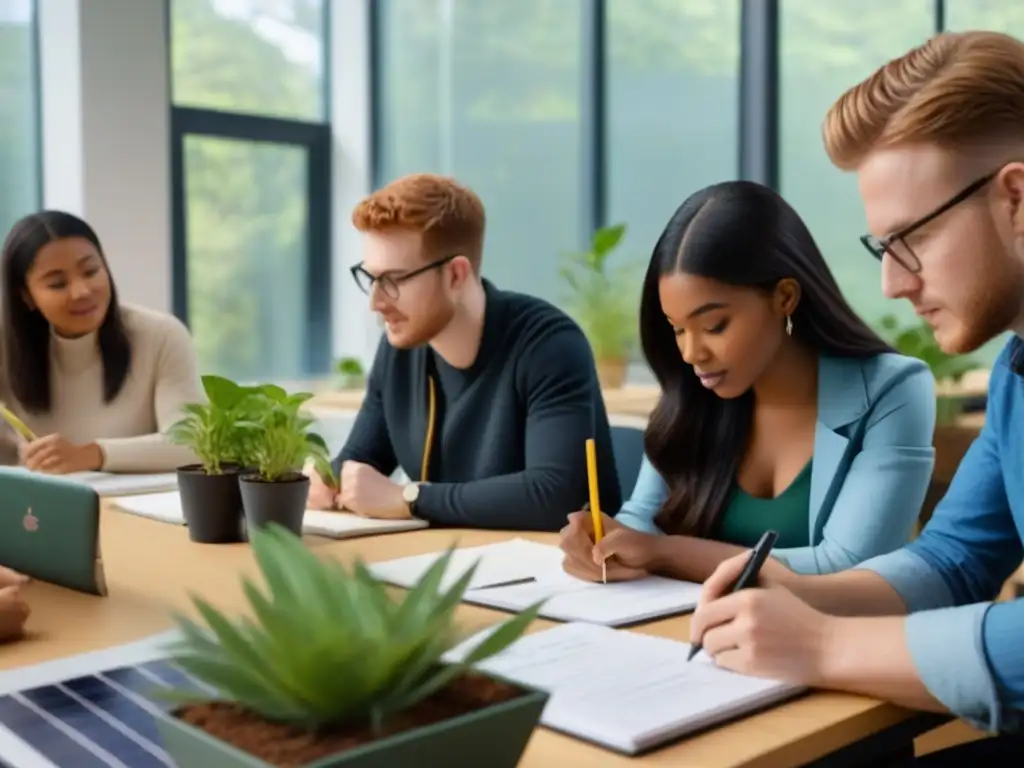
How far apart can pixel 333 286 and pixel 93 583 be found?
4011 mm

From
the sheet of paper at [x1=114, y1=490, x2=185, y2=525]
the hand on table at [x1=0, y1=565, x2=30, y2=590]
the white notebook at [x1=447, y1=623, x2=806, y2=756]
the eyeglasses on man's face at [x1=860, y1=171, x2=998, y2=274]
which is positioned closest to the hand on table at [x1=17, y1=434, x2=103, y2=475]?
the sheet of paper at [x1=114, y1=490, x2=185, y2=525]

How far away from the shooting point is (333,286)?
17.5 feet

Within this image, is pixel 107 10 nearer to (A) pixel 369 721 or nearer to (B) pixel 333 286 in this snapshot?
(B) pixel 333 286

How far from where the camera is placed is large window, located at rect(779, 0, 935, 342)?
4434 mm

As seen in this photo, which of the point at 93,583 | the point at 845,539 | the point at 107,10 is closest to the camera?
the point at 93,583

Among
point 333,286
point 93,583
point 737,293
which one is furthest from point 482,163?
point 93,583

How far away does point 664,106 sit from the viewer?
4793mm

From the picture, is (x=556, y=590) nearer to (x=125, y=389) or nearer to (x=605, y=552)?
(x=605, y=552)

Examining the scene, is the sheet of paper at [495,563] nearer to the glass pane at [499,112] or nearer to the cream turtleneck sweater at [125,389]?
the cream turtleneck sweater at [125,389]

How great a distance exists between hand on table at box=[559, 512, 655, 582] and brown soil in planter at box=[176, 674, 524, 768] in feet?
2.30

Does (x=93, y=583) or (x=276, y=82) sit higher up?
(x=276, y=82)

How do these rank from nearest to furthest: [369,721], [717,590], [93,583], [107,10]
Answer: [369,721] → [717,590] → [93,583] → [107,10]

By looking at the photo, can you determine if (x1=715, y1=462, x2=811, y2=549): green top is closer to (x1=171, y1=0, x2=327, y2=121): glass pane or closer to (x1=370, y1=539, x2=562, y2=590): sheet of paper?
(x1=370, y1=539, x2=562, y2=590): sheet of paper

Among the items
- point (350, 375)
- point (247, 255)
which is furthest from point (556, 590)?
point (247, 255)
